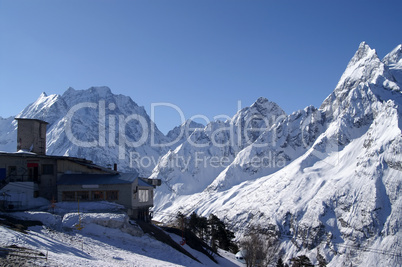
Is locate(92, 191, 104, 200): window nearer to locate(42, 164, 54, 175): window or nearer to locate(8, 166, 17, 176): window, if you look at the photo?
locate(42, 164, 54, 175): window

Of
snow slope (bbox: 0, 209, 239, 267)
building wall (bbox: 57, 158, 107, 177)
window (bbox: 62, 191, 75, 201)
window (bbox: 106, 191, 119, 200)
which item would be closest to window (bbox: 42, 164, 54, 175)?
building wall (bbox: 57, 158, 107, 177)

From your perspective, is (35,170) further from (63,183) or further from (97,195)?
(97,195)

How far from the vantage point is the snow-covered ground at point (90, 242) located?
23797 mm

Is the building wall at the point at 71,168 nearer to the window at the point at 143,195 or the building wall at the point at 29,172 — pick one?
the building wall at the point at 29,172

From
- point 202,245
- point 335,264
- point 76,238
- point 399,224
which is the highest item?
point 76,238

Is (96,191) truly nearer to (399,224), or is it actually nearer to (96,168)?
(96,168)

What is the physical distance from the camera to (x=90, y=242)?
29797mm

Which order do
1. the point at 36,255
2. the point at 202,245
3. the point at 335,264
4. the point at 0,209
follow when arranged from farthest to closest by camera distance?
the point at 335,264 < the point at 202,245 < the point at 0,209 < the point at 36,255

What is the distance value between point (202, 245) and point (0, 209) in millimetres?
23708

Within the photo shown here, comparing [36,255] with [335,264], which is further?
[335,264]

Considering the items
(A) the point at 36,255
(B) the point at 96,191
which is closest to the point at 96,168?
(B) the point at 96,191

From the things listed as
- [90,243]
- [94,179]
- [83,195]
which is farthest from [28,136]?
[90,243]

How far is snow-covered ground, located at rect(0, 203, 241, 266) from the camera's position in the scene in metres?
23.8

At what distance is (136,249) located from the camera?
32.0 m
